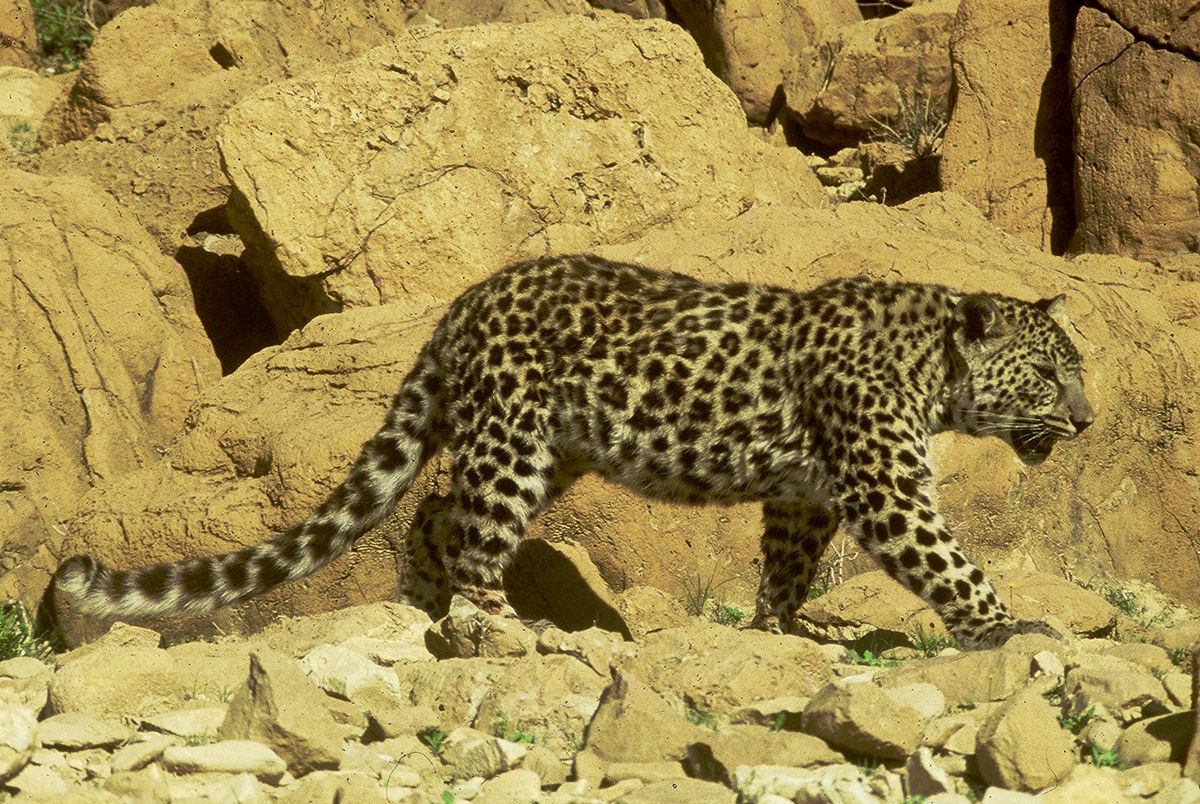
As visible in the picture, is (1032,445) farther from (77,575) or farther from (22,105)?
(22,105)

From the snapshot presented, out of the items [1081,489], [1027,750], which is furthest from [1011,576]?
[1027,750]

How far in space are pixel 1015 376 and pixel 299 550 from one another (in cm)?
372

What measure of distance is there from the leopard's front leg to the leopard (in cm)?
5

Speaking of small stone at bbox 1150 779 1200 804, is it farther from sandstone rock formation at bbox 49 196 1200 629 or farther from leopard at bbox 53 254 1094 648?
sandstone rock formation at bbox 49 196 1200 629

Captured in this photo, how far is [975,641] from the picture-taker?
7035 millimetres

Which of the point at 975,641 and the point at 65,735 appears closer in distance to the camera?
the point at 65,735

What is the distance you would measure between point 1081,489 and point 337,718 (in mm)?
5390

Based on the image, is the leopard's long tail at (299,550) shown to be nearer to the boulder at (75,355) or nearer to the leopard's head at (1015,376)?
the boulder at (75,355)

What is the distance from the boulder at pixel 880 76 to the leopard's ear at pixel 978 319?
7.70m

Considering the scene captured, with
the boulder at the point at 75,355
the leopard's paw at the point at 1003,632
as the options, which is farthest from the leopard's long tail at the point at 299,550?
the leopard's paw at the point at 1003,632

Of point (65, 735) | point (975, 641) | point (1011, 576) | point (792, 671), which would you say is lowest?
point (1011, 576)

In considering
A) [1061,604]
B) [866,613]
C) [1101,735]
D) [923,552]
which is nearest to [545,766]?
[1101,735]

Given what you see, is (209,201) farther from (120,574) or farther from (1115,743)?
(1115,743)

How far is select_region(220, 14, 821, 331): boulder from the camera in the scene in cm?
994
